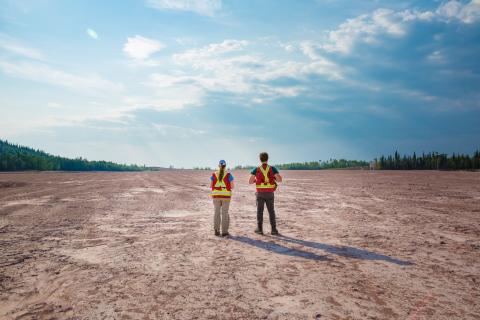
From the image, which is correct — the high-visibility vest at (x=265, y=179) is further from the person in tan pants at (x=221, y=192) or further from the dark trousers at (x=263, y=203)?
the person in tan pants at (x=221, y=192)

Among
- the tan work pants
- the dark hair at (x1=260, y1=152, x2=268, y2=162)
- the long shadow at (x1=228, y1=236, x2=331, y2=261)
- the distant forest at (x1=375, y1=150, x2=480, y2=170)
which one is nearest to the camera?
the long shadow at (x1=228, y1=236, x2=331, y2=261)

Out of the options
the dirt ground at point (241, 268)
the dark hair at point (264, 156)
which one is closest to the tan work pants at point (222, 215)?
the dirt ground at point (241, 268)

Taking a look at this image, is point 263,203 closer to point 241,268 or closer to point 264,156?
point 264,156

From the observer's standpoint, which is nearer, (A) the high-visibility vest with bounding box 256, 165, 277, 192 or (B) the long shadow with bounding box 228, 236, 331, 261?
(B) the long shadow with bounding box 228, 236, 331, 261

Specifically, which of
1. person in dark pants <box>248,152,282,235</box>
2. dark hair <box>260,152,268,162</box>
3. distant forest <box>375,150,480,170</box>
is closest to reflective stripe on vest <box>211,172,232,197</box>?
person in dark pants <box>248,152,282,235</box>

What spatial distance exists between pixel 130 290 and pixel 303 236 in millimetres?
5586

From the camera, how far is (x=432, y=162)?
80875 mm

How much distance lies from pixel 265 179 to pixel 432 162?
279 ft

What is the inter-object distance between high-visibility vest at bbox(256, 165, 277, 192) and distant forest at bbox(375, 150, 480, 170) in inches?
2976

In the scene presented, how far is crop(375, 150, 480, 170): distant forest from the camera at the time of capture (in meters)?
71.3

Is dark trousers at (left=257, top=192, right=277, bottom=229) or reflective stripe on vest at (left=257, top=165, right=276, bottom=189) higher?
reflective stripe on vest at (left=257, top=165, right=276, bottom=189)

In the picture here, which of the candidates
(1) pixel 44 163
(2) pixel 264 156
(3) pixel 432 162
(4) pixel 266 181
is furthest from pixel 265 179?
(1) pixel 44 163

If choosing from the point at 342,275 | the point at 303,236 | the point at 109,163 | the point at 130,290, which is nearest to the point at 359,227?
the point at 303,236

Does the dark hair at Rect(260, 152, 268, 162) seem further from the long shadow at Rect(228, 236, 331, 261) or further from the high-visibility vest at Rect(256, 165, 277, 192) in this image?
the long shadow at Rect(228, 236, 331, 261)
